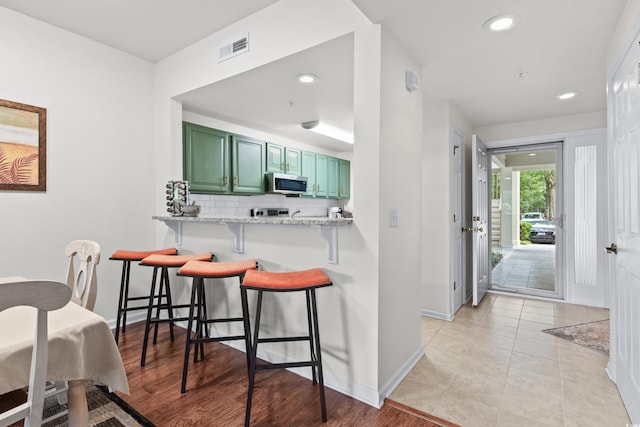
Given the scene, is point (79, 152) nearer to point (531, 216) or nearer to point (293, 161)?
point (293, 161)

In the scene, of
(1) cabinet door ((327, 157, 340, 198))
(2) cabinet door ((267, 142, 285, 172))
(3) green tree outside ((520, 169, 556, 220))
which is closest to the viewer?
(2) cabinet door ((267, 142, 285, 172))

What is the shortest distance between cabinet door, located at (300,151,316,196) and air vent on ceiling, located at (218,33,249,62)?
241cm

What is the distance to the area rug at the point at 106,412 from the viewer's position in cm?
165

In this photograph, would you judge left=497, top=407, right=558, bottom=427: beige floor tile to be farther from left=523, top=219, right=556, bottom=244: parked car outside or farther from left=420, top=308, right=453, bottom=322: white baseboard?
left=523, top=219, right=556, bottom=244: parked car outside

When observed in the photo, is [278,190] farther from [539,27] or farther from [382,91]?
[539,27]

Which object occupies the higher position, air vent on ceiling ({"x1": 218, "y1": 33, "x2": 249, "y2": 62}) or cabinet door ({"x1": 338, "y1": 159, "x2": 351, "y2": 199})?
air vent on ceiling ({"x1": 218, "y1": 33, "x2": 249, "y2": 62})

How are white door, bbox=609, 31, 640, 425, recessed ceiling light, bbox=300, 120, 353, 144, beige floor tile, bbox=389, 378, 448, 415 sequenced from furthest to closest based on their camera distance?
recessed ceiling light, bbox=300, 120, 353, 144
beige floor tile, bbox=389, 378, 448, 415
white door, bbox=609, 31, 640, 425

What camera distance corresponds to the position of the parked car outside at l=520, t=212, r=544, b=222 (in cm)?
493

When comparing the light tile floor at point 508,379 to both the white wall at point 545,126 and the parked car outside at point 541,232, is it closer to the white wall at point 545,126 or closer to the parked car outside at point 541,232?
the parked car outside at point 541,232

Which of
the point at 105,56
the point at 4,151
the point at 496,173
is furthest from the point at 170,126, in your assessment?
the point at 496,173

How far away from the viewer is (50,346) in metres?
1.08

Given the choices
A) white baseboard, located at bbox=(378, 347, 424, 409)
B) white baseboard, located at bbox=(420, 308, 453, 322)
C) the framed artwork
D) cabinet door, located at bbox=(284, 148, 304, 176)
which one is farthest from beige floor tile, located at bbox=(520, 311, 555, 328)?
the framed artwork

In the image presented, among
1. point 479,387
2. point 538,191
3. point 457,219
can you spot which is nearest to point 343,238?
point 479,387

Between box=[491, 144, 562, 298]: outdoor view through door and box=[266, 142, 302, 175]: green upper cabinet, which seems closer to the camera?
box=[266, 142, 302, 175]: green upper cabinet
